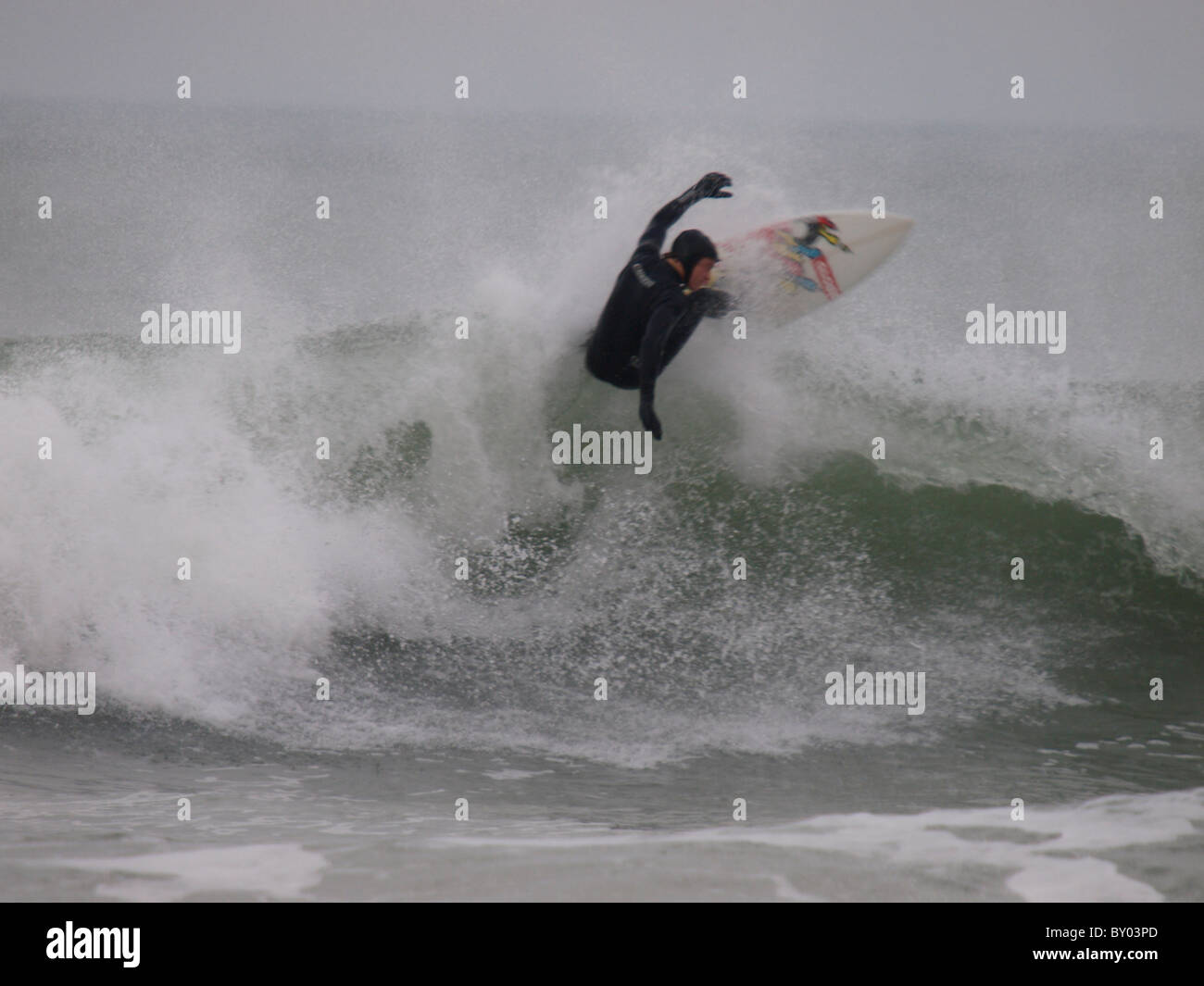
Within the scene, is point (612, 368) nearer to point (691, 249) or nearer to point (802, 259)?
point (691, 249)

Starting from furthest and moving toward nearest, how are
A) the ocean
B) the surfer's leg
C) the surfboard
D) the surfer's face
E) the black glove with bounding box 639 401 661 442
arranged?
the surfboard, the surfer's leg, the surfer's face, the black glove with bounding box 639 401 661 442, the ocean

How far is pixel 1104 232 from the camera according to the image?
16156 millimetres

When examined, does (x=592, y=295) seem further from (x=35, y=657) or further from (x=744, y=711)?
→ (x=35, y=657)

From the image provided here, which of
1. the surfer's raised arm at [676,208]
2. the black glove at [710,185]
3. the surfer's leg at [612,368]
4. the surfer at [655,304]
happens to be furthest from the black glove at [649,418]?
the black glove at [710,185]

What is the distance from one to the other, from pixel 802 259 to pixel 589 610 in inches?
90.9

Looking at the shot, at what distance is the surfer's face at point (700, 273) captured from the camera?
16.8 feet

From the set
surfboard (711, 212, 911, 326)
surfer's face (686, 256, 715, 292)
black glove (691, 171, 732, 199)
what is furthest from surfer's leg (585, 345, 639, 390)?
black glove (691, 171, 732, 199)

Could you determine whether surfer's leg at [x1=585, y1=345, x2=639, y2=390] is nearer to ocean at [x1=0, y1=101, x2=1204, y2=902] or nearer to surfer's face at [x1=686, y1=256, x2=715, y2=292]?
ocean at [x1=0, y1=101, x2=1204, y2=902]

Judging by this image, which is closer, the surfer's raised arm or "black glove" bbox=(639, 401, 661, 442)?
"black glove" bbox=(639, 401, 661, 442)

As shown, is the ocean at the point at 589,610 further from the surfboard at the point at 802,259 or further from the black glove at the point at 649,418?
the black glove at the point at 649,418

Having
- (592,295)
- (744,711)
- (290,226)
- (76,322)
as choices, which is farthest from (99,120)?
(744,711)

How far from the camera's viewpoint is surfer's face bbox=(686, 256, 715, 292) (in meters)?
5.12

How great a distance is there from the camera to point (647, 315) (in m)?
5.27

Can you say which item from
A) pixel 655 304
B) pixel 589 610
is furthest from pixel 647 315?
pixel 589 610
